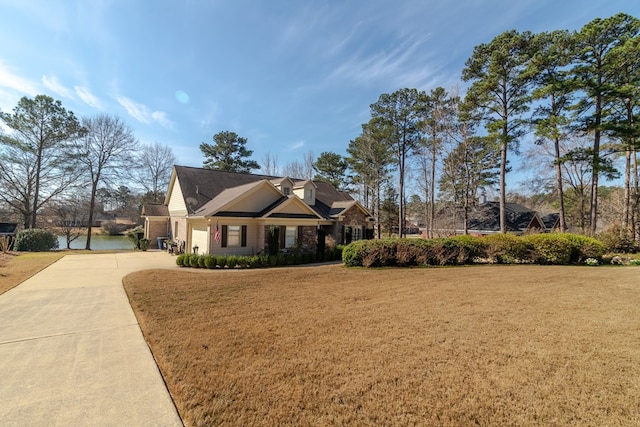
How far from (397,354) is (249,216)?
13371 mm

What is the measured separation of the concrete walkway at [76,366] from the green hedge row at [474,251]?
1013 cm

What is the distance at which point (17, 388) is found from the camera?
3.50m

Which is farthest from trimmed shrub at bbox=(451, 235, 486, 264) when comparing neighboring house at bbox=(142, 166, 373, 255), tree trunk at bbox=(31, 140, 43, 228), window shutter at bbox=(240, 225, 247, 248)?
tree trunk at bbox=(31, 140, 43, 228)

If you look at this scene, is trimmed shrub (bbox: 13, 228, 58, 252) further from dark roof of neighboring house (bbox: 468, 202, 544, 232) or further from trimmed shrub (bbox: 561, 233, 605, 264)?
dark roof of neighboring house (bbox: 468, 202, 544, 232)

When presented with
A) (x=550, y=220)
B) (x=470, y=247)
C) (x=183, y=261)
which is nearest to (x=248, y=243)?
(x=183, y=261)

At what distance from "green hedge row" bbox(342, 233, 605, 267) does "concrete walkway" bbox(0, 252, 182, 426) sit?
10.1 m

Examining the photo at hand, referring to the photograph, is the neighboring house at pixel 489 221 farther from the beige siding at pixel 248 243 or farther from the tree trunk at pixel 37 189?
the tree trunk at pixel 37 189

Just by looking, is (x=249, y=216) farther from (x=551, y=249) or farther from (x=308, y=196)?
(x=551, y=249)

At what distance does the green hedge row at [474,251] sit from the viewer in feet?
46.2

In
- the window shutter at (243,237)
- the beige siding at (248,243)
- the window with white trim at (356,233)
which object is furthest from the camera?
the window with white trim at (356,233)

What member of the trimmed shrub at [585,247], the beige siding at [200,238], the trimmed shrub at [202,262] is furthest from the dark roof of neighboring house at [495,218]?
the trimmed shrub at [202,262]

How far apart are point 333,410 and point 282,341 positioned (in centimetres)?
200

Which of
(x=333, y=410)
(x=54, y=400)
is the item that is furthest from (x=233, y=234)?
(x=333, y=410)

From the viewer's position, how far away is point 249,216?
16453 millimetres
